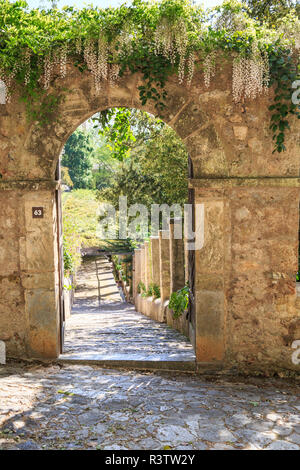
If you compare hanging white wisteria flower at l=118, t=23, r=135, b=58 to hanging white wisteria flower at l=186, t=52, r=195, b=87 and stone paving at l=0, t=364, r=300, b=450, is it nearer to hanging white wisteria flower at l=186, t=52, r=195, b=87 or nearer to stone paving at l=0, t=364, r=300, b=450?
hanging white wisteria flower at l=186, t=52, r=195, b=87

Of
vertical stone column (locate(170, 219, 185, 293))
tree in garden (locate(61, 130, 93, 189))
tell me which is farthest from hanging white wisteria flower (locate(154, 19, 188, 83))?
tree in garden (locate(61, 130, 93, 189))

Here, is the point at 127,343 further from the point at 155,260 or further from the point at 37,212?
the point at 155,260

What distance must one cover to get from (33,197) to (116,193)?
9.72m

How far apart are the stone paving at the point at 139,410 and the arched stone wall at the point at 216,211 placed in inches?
21.5

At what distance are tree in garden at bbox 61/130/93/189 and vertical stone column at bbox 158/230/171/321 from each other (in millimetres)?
24283

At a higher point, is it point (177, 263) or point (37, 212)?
point (37, 212)

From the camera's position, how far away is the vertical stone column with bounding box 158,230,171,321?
794 cm

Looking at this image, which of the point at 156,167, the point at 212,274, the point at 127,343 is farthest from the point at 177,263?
the point at 156,167

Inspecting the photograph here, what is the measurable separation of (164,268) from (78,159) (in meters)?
24.8

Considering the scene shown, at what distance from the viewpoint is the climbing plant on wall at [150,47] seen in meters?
4.22

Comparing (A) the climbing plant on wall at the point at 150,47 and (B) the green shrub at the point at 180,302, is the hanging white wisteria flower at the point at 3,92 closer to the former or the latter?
(A) the climbing plant on wall at the point at 150,47

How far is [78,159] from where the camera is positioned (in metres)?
31.5

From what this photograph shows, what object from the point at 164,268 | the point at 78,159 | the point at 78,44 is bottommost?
the point at 164,268
